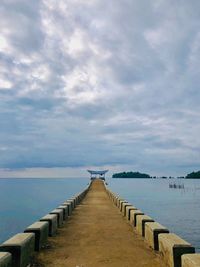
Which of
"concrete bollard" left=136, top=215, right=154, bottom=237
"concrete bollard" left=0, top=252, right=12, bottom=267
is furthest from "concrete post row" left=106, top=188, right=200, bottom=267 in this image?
"concrete bollard" left=0, top=252, right=12, bottom=267

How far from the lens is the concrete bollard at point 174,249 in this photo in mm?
7055

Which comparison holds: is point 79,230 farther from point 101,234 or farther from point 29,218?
point 29,218

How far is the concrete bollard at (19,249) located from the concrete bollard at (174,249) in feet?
10.2

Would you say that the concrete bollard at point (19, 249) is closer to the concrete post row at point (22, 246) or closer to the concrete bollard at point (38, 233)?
the concrete post row at point (22, 246)

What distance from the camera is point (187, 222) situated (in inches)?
1602

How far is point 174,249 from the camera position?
7.12 m

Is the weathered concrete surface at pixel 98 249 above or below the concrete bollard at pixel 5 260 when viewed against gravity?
below

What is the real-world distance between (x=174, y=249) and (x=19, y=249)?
322cm

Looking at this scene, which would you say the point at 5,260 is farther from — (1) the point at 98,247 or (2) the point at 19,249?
(1) the point at 98,247

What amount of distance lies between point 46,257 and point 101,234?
3.47 meters

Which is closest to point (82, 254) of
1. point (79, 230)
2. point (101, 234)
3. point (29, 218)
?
point (101, 234)

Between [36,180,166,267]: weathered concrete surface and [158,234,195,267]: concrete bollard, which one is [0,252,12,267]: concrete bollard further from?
[158,234,195,267]: concrete bollard

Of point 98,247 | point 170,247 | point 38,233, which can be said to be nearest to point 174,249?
point 170,247

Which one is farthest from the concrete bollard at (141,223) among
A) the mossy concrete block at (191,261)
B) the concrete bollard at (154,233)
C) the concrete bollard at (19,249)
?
the mossy concrete block at (191,261)
